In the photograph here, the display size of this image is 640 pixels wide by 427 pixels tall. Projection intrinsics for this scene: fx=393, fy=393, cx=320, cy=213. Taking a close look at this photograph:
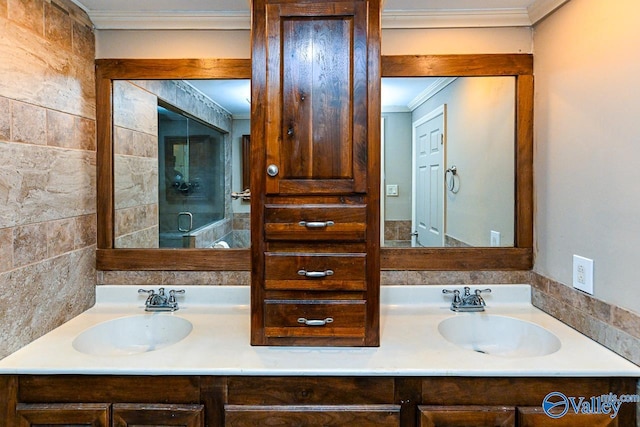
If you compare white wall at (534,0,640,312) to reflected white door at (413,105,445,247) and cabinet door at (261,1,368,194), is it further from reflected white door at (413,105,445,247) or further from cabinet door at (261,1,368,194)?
cabinet door at (261,1,368,194)

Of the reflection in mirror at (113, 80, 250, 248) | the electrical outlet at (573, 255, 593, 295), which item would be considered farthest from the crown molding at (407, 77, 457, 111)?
the electrical outlet at (573, 255, 593, 295)

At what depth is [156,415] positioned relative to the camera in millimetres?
1241

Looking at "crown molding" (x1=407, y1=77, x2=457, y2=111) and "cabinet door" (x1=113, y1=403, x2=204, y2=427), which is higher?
"crown molding" (x1=407, y1=77, x2=457, y2=111)

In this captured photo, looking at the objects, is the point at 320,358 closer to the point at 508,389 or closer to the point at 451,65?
the point at 508,389

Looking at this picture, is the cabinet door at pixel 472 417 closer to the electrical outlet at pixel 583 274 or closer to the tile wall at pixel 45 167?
the electrical outlet at pixel 583 274

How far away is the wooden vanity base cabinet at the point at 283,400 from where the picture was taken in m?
1.22

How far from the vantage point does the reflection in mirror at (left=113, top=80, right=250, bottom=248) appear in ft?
6.07

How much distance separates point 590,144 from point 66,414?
1982mm

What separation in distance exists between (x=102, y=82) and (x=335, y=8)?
1157mm

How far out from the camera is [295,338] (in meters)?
1.39

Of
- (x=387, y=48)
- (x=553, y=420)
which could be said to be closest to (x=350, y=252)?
(x=553, y=420)

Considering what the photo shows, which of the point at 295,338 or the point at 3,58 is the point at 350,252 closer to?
the point at 295,338

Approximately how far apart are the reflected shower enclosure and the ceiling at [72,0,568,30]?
1.46 feet

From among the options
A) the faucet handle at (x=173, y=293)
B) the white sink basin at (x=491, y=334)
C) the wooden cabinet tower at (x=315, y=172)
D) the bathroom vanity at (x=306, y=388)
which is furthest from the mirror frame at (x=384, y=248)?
the bathroom vanity at (x=306, y=388)
